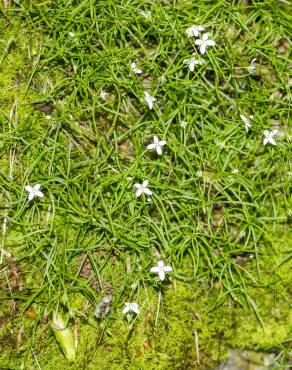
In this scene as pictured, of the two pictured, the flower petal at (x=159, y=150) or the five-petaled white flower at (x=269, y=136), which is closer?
the flower petal at (x=159, y=150)

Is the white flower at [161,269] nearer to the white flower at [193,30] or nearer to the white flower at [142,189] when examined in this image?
the white flower at [142,189]

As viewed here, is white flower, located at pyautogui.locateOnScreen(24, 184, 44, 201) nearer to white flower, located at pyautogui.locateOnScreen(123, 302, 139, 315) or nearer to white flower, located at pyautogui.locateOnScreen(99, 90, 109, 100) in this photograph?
white flower, located at pyautogui.locateOnScreen(99, 90, 109, 100)

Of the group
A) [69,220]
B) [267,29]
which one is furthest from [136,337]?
[267,29]

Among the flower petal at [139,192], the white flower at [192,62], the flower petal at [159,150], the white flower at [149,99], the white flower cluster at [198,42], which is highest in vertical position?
the white flower cluster at [198,42]

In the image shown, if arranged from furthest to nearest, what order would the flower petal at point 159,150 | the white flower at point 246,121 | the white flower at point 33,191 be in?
the white flower at point 246,121
the flower petal at point 159,150
the white flower at point 33,191

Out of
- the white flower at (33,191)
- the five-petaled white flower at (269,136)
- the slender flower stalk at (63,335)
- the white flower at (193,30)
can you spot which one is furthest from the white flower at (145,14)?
the slender flower stalk at (63,335)

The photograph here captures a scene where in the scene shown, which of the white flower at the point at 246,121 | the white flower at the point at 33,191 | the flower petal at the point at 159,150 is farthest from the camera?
the white flower at the point at 246,121

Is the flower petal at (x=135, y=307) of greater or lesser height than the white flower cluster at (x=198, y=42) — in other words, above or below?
below

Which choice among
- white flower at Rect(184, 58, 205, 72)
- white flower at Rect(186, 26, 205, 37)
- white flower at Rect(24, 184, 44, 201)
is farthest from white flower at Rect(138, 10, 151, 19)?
white flower at Rect(24, 184, 44, 201)

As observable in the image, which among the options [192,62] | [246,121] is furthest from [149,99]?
[246,121]

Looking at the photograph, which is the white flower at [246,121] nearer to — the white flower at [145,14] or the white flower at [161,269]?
the white flower at [145,14]
